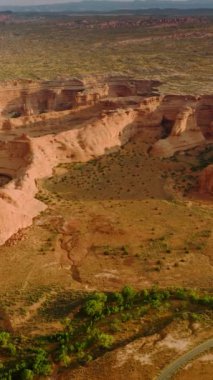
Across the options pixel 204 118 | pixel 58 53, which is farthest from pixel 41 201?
pixel 58 53

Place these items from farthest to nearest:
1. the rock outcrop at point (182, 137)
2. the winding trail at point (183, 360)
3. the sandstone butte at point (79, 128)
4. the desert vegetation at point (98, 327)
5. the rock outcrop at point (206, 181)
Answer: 1. the rock outcrop at point (182, 137)
2. the rock outcrop at point (206, 181)
3. the sandstone butte at point (79, 128)
4. the desert vegetation at point (98, 327)
5. the winding trail at point (183, 360)

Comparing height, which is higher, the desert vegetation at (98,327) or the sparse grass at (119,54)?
the sparse grass at (119,54)

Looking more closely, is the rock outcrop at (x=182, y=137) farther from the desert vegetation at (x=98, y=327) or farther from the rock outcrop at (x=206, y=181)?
the desert vegetation at (x=98, y=327)

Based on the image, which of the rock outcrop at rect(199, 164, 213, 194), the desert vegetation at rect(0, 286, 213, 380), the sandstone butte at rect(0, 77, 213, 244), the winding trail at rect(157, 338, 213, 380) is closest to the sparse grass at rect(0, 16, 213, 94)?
the sandstone butte at rect(0, 77, 213, 244)

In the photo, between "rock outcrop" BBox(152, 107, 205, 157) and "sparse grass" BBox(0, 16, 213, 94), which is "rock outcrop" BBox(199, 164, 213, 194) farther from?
"sparse grass" BBox(0, 16, 213, 94)

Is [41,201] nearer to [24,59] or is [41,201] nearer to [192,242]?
[192,242]

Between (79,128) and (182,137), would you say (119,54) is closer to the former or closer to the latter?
(182,137)

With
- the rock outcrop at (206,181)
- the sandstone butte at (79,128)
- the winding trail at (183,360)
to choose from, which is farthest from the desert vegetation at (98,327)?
the rock outcrop at (206,181)
